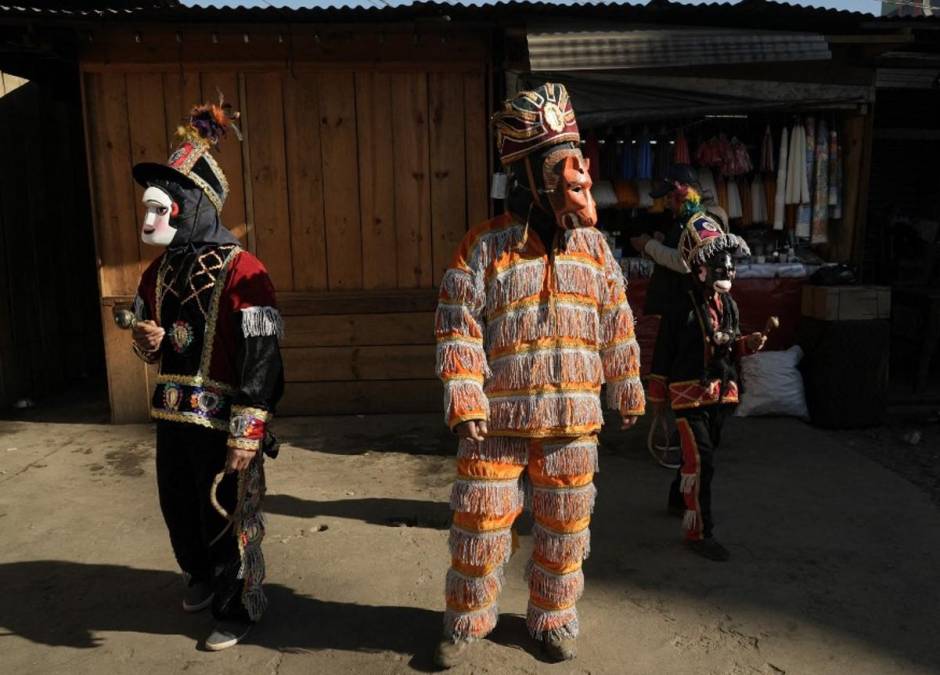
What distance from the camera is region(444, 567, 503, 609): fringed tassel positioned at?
2.75m

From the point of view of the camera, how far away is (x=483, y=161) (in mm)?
6148

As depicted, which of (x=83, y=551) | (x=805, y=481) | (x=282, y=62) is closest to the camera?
(x=83, y=551)

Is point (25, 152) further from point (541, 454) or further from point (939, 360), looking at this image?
point (939, 360)

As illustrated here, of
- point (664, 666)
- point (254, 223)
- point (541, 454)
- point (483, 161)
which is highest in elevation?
point (483, 161)

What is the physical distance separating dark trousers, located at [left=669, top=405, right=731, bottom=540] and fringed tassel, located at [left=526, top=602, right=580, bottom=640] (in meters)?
1.16

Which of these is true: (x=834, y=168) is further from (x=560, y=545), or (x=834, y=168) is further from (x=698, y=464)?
(x=560, y=545)

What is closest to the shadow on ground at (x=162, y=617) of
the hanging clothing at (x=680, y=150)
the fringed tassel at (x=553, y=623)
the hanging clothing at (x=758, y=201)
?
the fringed tassel at (x=553, y=623)

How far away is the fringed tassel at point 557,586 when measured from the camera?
2.79 metres

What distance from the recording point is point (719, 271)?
11.9 ft

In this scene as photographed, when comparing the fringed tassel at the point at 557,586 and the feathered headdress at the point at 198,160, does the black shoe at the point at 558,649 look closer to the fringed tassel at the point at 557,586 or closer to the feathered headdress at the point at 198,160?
the fringed tassel at the point at 557,586

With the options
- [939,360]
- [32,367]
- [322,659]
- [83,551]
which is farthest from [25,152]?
[939,360]

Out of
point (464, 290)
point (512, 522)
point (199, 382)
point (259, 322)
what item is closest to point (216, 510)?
point (199, 382)

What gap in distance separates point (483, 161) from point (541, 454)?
389cm

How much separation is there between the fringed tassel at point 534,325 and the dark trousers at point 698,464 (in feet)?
4.48
